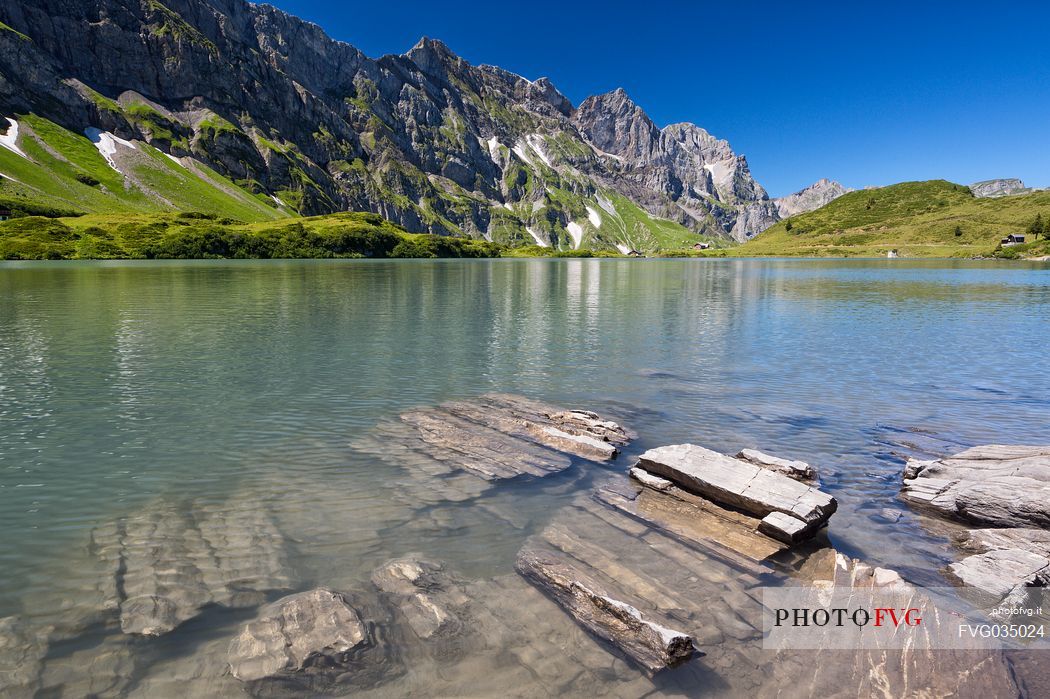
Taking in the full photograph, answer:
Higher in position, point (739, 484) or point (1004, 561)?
point (739, 484)

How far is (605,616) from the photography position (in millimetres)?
10508

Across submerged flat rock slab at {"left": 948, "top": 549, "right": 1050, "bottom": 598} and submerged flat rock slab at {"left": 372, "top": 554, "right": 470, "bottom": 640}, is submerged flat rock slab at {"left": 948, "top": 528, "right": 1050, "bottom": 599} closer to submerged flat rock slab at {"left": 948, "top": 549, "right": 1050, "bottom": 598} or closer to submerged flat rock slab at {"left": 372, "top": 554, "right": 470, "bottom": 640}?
submerged flat rock slab at {"left": 948, "top": 549, "right": 1050, "bottom": 598}

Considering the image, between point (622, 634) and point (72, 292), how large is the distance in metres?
93.9

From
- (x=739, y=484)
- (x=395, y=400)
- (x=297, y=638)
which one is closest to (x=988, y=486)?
(x=739, y=484)

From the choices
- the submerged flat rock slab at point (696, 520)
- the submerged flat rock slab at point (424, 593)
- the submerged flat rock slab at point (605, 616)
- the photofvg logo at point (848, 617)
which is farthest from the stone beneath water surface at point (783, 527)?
the submerged flat rock slab at point (424, 593)

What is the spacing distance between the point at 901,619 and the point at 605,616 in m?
5.85

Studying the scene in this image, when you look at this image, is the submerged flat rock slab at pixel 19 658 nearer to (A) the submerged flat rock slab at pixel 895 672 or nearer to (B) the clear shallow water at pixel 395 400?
(B) the clear shallow water at pixel 395 400

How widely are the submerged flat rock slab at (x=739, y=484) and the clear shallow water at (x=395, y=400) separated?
4.26 ft

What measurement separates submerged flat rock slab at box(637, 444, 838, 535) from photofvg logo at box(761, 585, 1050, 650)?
232cm

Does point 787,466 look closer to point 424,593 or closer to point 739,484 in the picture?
point 739,484

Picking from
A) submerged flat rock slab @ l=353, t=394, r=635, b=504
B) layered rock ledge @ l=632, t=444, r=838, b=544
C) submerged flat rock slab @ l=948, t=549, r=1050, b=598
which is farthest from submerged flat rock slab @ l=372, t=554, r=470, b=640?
submerged flat rock slab @ l=948, t=549, r=1050, b=598

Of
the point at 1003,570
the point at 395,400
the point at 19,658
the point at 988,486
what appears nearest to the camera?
the point at 19,658

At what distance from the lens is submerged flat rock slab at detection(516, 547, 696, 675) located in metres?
9.55

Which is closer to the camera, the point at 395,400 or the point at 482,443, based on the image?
the point at 482,443
